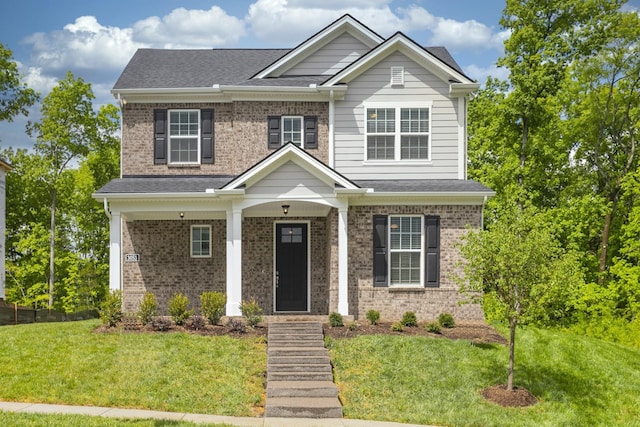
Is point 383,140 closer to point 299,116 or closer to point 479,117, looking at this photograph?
point 299,116

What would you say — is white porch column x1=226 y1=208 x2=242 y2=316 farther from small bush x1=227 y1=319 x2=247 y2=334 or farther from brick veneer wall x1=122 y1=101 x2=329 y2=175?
brick veneer wall x1=122 y1=101 x2=329 y2=175

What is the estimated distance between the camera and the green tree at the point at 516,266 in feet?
41.9

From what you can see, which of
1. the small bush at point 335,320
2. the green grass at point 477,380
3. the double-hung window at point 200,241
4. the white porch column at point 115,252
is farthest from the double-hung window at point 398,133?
the white porch column at point 115,252

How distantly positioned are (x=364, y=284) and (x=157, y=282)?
246 inches

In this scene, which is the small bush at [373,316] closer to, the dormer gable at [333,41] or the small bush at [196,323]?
the small bush at [196,323]

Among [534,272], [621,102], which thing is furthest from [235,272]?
[621,102]

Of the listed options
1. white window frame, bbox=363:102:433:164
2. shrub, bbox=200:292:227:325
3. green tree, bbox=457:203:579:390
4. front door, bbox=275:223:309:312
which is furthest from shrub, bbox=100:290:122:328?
green tree, bbox=457:203:579:390

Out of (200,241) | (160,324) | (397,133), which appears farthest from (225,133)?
(160,324)

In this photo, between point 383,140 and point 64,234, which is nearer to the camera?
point 383,140

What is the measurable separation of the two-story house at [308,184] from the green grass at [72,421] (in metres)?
6.82

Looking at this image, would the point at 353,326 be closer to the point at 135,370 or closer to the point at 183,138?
the point at 135,370

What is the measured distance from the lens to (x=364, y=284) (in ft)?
58.4

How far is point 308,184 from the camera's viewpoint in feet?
56.5

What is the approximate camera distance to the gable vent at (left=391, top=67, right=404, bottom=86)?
1889cm
